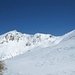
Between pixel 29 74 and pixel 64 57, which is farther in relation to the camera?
pixel 64 57

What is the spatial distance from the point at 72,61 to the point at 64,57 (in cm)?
324

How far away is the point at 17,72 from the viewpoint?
26.6 metres

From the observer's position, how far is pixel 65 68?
25.8 meters

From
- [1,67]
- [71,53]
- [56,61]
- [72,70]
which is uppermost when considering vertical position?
[71,53]

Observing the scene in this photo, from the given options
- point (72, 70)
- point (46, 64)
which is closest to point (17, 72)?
point (46, 64)

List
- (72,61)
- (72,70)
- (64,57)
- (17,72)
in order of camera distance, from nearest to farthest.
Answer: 1. (72,70)
2. (17,72)
3. (72,61)
4. (64,57)

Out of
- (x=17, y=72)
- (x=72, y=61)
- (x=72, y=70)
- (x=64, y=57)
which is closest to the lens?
(x=72, y=70)

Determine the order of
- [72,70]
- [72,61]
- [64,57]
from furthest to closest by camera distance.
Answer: [64,57] → [72,61] → [72,70]

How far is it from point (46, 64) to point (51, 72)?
4.84m

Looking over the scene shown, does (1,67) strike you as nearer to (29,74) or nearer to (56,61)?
(29,74)

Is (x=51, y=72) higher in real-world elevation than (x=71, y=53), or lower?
lower

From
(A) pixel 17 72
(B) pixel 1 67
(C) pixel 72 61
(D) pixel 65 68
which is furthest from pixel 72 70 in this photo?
(B) pixel 1 67

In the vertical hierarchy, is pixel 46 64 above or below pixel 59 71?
above

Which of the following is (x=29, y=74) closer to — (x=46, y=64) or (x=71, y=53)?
(x=46, y=64)
